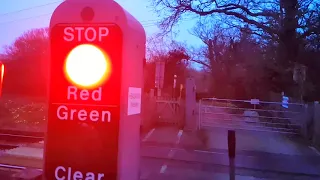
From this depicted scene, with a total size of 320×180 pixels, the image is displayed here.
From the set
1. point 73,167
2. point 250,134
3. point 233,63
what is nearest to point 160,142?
point 250,134

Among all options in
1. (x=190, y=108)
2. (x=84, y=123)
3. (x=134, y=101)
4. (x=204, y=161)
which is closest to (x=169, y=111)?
(x=190, y=108)

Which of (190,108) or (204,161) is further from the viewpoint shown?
(190,108)

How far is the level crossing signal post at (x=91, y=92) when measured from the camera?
7.19 ft

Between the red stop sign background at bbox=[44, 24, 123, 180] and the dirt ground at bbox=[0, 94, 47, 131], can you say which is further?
the dirt ground at bbox=[0, 94, 47, 131]

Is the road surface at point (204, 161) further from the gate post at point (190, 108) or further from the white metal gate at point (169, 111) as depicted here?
the white metal gate at point (169, 111)

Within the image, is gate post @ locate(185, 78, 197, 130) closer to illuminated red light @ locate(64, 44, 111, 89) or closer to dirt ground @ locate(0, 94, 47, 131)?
dirt ground @ locate(0, 94, 47, 131)

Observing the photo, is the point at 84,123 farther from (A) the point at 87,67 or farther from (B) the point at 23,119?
(B) the point at 23,119

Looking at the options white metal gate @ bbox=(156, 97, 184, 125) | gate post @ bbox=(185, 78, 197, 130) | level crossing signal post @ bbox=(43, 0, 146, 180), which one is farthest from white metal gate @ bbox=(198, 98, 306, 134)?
level crossing signal post @ bbox=(43, 0, 146, 180)

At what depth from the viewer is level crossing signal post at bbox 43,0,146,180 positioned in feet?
7.19

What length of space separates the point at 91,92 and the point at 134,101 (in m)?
0.30

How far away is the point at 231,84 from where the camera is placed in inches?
1554

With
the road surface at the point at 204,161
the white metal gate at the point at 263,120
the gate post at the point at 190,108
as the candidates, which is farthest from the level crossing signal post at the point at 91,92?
the white metal gate at the point at 263,120

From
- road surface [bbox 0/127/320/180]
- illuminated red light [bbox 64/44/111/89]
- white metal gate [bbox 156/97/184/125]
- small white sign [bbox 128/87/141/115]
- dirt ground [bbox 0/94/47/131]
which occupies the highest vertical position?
illuminated red light [bbox 64/44/111/89]

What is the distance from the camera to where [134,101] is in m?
2.37
